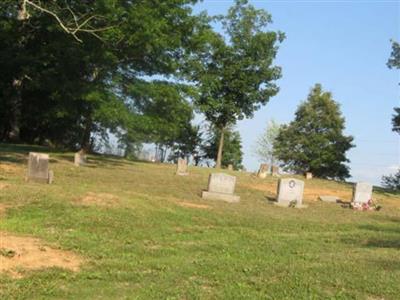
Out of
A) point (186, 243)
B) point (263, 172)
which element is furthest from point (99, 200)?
point (263, 172)

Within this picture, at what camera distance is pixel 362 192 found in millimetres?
23016

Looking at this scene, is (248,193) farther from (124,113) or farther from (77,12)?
(77,12)

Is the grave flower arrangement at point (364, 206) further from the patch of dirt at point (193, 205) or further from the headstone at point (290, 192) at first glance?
the patch of dirt at point (193, 205)

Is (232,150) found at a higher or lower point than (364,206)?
higher

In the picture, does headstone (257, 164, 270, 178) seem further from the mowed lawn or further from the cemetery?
the mowed lawn

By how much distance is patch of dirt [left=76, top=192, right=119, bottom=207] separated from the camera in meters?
14.3

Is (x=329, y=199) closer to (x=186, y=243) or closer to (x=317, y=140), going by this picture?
(x=186, y=243)

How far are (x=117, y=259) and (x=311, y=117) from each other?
53.9 metres

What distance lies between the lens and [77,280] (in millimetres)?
7734

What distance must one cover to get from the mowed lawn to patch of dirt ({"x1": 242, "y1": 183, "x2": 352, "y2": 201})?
13.9 ft

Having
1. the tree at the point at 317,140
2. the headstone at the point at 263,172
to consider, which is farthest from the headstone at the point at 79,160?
the tree at the point at 317,140

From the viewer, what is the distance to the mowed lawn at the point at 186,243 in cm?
762

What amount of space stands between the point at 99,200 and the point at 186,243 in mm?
4214

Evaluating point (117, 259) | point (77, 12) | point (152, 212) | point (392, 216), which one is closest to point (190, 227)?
point (152, 212)
